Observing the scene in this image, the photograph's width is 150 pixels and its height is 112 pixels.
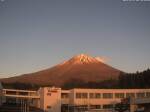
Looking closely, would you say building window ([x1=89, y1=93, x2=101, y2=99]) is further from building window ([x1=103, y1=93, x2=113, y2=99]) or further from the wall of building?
the wall of building

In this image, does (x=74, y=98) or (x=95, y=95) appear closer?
(x=74, y=98)

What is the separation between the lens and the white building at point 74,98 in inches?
2084

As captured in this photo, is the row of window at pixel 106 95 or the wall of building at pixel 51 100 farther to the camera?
the row of window at pixel 106 95

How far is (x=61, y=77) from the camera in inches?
4700

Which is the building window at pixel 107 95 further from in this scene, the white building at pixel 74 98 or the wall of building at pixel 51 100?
the wall of building at pixel 51 100

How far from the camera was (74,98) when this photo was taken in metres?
55.4

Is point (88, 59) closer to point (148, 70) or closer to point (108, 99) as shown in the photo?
point (148, 70)

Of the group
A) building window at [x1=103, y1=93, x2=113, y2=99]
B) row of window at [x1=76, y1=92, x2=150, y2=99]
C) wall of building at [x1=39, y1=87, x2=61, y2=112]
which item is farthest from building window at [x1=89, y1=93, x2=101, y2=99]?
wall of building at [x1=39, y1=87, x2=61, y2=112]

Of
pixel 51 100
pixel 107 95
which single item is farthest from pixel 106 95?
pixel 51 100

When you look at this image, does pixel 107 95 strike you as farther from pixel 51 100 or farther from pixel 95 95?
pixel 51 100

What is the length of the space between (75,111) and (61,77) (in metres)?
65.8

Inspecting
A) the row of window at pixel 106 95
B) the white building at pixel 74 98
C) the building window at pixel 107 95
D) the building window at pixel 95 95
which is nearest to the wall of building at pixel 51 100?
the white building at pixel 74 98

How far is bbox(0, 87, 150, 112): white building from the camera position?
52938 mm

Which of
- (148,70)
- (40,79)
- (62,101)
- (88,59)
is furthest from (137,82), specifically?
(88,59)
